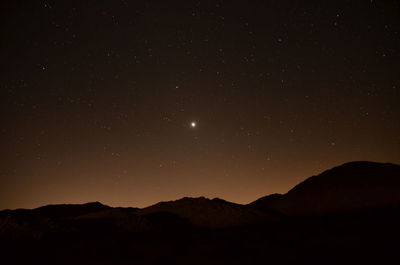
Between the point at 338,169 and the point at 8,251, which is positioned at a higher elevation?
the point at 338,169

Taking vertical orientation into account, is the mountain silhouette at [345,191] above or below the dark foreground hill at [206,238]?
above

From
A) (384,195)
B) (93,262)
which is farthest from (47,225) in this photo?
(384,195)

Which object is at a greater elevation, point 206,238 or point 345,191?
point 345,191

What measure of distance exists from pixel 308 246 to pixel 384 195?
37363 millimetres

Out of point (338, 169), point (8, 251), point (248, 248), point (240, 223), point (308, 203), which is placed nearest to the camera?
point (248, 248)

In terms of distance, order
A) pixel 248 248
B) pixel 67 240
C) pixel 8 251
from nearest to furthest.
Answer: pixel 248 248 < pixel 8 251 < pixel 67 240

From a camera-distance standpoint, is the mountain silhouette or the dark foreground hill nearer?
the dark foreground hill

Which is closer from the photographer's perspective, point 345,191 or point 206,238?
point 206,238

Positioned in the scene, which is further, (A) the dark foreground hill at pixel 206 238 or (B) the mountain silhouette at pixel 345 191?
(B) the mountain silhouette at pixel 345 191

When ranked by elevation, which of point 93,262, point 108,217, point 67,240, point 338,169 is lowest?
point 93,262

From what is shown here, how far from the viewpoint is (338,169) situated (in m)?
75.6

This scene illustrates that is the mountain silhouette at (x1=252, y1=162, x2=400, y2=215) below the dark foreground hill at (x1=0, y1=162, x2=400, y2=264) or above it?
above

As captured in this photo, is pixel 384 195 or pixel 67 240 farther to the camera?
pixel 384 195

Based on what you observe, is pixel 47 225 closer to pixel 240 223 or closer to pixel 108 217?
pixel 108 217
